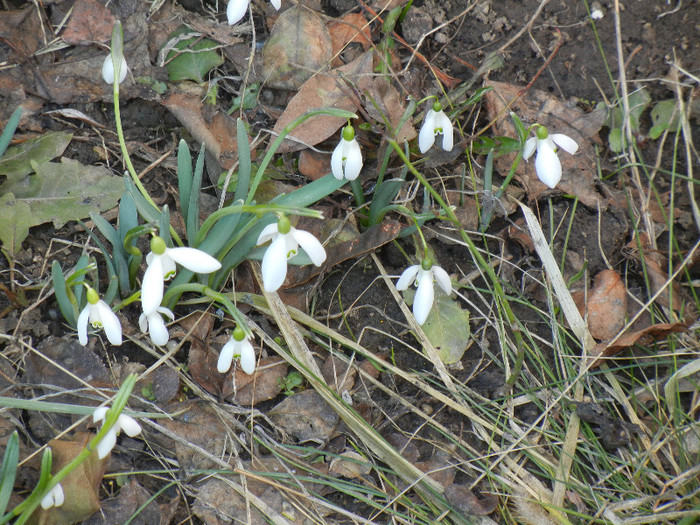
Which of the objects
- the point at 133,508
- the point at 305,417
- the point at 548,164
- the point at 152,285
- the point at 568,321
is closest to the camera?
the point at 152,285

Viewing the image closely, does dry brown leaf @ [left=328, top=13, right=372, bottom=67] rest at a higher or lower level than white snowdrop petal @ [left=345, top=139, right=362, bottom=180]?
higher

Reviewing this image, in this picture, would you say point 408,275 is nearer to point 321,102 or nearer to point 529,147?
point 529,147

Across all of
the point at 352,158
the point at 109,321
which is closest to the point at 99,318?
the point at 109,321

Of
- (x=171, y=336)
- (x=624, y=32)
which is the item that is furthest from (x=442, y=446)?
(x=624, y=32)

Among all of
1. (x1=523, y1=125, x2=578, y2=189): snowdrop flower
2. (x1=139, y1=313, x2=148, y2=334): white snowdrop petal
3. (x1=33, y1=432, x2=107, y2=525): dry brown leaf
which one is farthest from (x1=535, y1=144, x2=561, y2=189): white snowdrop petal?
(x1=33, y1=432, x2=107, y2=525): dry brown leaf

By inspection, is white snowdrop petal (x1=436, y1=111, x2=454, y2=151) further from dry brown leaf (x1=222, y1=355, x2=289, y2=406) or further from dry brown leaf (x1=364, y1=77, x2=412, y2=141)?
dry brown leaf (x1=222, y1=355, x2=289, y2=406)

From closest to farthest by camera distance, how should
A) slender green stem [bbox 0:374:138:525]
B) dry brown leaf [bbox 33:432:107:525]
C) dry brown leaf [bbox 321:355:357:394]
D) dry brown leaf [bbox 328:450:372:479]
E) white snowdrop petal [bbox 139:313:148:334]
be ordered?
slender green stem [bbox 0:374:138:525] < dry brown leaf [bbox 33:432:107:525] < white snowdrop petal [bbox 139:313:148:334] < dry brown leaf [bbox 328:450:372:479] < dry brown leaf [bbox 321:355:357:394]

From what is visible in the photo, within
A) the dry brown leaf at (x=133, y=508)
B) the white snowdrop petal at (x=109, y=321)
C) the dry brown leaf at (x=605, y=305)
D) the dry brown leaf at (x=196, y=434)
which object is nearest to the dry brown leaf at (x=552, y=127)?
the dry brown leaf at (x=605, y=305)
